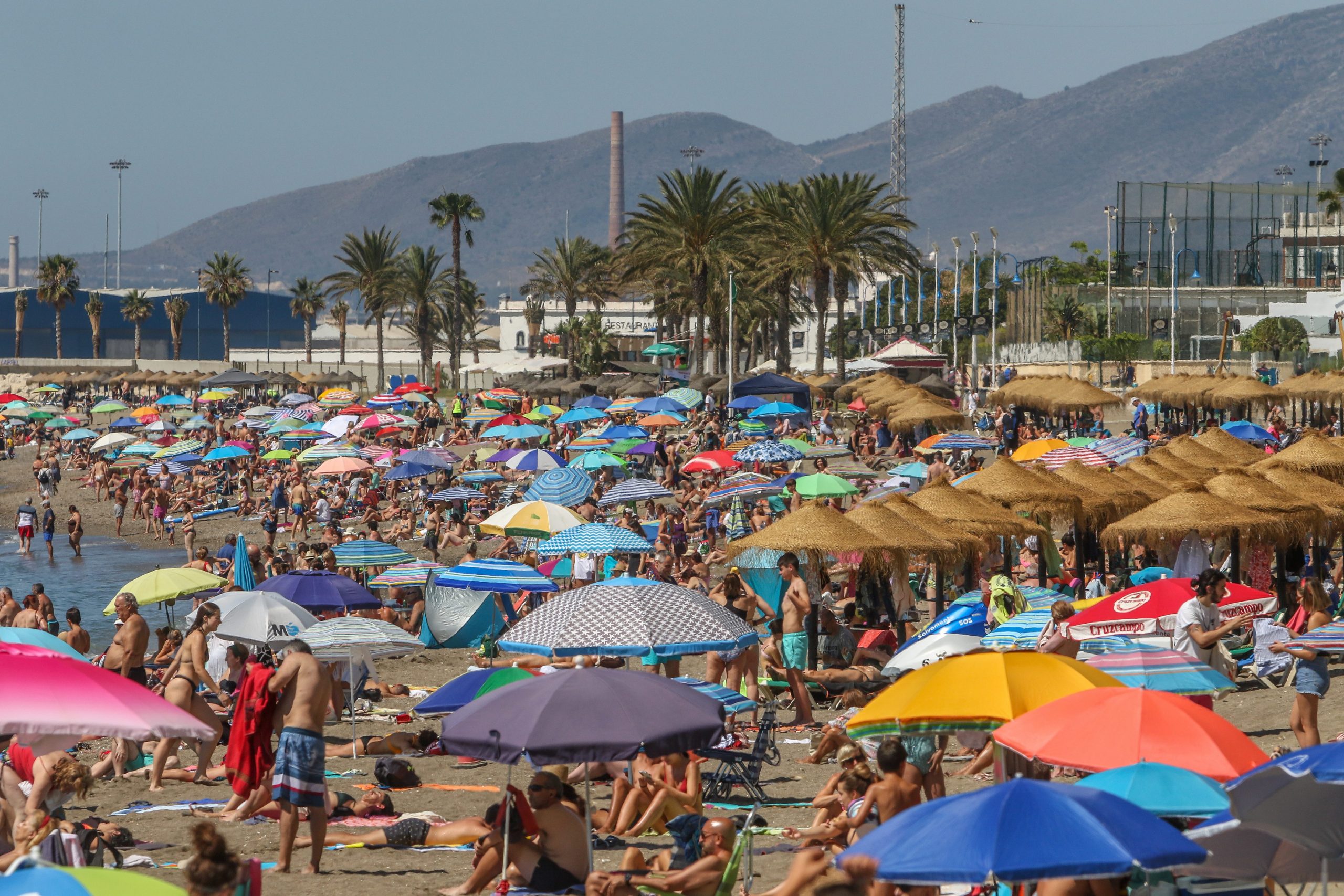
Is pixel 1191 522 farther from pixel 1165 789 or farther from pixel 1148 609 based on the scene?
pixel 1165 789

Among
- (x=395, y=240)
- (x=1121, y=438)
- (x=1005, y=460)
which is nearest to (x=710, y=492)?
(x=1121, y=438)

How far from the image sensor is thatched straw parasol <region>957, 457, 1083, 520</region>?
1670 cm

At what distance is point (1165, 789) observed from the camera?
19.8 feet

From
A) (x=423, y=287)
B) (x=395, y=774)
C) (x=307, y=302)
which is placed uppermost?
(x=307, y=302)

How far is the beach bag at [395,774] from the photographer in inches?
431

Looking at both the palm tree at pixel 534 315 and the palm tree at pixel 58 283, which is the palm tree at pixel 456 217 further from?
the palm tree at pixel 58 283

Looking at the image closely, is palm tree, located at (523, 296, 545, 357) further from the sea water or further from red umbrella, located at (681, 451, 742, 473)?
red umbrella, located at (681, 451, 742, 473)

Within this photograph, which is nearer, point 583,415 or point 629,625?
point 629,625

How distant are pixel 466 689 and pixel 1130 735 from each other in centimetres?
465

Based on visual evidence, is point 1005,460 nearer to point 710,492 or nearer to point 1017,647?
point 1017,647

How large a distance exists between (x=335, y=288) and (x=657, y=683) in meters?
71.4

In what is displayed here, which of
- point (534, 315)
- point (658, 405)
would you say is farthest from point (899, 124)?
point (658, 405)

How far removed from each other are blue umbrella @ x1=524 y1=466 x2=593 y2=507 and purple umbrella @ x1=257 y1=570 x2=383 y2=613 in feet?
24.8

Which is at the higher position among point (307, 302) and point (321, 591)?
point (307, 302)
